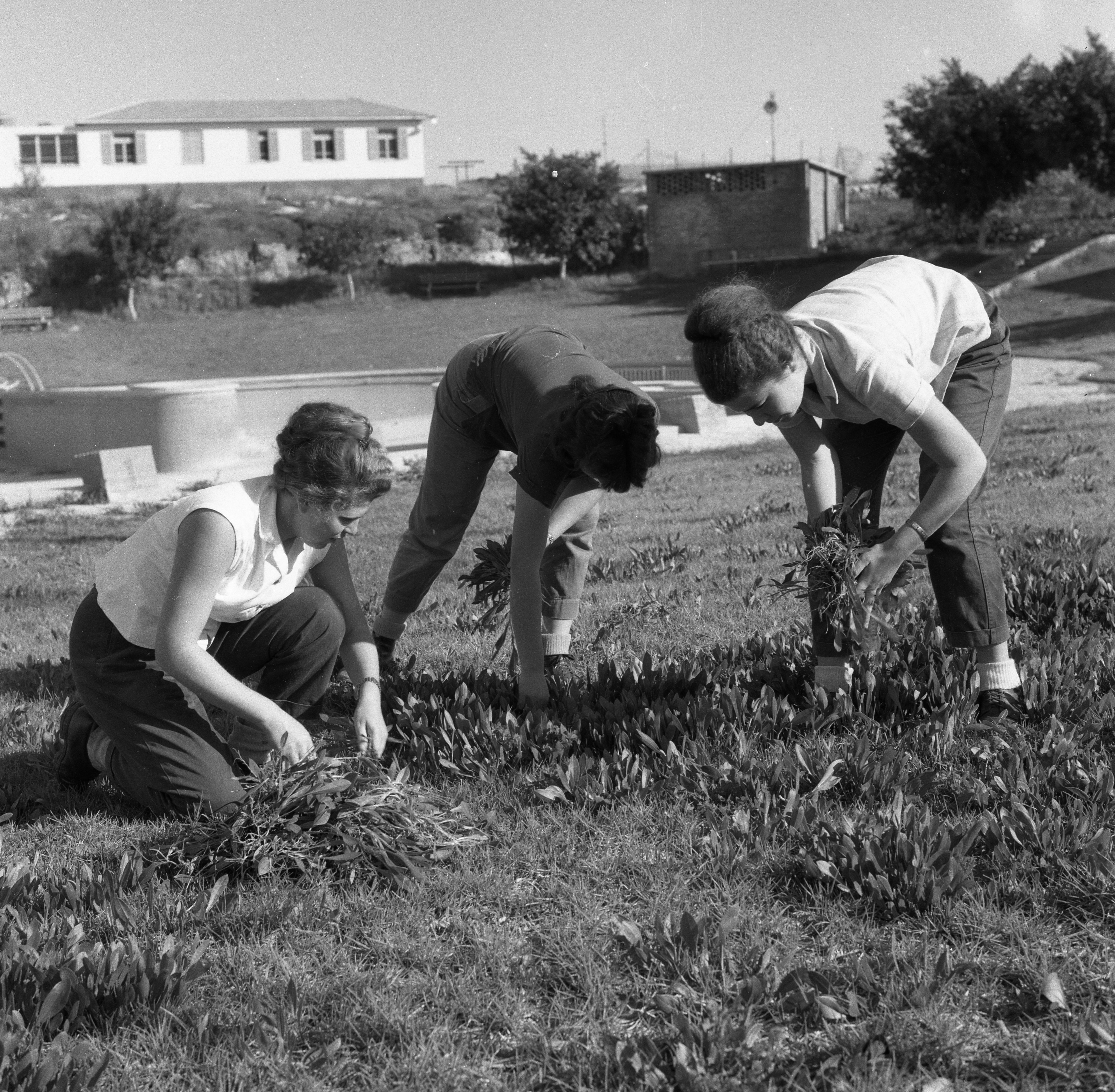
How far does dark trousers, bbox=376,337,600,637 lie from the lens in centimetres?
429

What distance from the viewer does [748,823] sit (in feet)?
9.70

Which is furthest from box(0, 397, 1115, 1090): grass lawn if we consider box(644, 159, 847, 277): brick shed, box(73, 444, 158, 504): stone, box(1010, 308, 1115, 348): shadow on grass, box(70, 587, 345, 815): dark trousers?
box(644, 159, 847, 277): brick shed

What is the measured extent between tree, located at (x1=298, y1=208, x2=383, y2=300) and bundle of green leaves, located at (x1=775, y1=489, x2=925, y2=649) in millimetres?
44058

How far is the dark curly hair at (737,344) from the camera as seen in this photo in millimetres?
3041

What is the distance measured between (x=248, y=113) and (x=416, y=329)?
32.9 m

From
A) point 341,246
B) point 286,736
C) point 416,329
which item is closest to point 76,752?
point 286,736

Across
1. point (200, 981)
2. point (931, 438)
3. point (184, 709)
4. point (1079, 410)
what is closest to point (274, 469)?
point (184, 709)

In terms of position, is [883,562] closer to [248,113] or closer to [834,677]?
[834,677]

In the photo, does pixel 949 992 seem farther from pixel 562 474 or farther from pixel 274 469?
pixel 274 469

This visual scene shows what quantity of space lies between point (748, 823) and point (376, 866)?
2.91 feet

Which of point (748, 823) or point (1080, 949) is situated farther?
point (748, 823)

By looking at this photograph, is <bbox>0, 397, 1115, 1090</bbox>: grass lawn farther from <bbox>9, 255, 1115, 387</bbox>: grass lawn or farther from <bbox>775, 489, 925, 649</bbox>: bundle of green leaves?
<bbox>9, 255, 1115, 387</bbox>: grass lawn

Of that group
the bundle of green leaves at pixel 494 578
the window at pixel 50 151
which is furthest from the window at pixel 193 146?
the bundle of green leaves at pixel 494 578

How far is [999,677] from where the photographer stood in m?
3.58
